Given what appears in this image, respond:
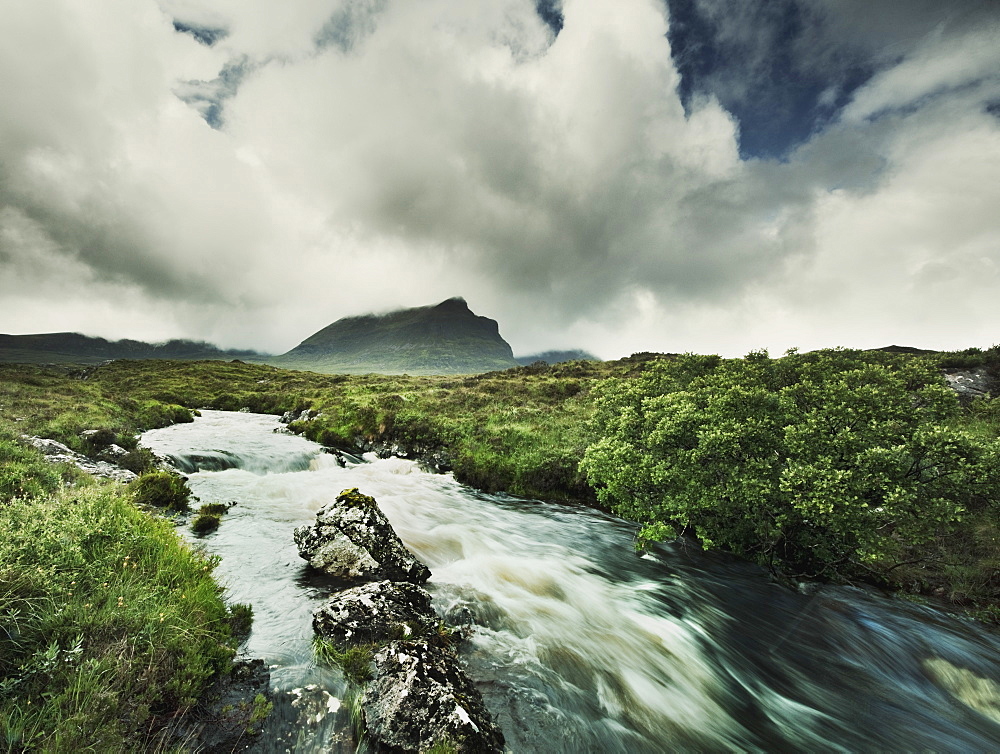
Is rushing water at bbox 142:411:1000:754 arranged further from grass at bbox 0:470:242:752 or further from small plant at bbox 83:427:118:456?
small plant at bbox 83:427:118:456

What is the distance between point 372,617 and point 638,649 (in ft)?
21.6

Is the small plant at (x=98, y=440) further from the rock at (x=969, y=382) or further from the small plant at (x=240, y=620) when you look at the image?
the rock at (x=969, y=382)

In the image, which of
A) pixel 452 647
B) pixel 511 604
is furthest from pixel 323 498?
pixel 452 647

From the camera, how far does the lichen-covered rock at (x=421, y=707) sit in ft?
17.3

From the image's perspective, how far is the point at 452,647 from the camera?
7645 mm

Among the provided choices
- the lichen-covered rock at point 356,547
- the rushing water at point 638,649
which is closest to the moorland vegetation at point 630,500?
the rushing water at point 638,649

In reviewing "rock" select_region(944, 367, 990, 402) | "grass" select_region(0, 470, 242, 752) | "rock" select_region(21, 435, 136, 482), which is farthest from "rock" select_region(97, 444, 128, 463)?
"rock" select_region(944, 367, 990, 402)

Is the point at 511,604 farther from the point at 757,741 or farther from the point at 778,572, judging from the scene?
the point at 778,572

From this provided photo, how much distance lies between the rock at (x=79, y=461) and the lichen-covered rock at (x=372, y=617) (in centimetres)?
1126

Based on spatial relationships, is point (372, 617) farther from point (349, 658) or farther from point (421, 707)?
point (421, 707)

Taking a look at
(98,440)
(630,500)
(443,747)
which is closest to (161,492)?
(98,440)

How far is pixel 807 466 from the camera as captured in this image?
10625mm

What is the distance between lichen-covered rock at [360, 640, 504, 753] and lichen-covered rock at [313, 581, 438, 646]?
0.90 metres

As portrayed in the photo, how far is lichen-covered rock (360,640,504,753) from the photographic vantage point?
529 cm
